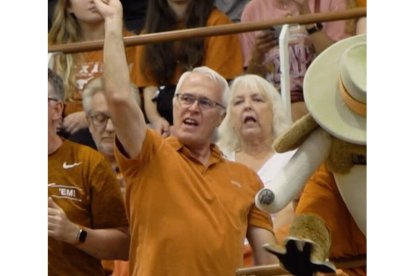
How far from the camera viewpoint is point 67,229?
9.11 ft

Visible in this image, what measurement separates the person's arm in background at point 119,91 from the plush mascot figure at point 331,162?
239mm

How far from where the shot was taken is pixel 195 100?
2695 mm

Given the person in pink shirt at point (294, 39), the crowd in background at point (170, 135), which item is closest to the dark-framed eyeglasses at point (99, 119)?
the crowd in background at point (170, 135)

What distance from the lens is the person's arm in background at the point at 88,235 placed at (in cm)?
274

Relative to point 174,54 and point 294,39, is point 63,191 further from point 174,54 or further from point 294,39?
point 294,39

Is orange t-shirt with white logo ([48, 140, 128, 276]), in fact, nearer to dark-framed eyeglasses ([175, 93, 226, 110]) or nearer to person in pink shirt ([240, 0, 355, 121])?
dark-framed eyeglasses ([175, 93, 226, 110])

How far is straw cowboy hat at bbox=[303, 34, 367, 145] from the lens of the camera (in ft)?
Answer: 8.15

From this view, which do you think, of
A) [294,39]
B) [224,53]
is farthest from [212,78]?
[294,39]

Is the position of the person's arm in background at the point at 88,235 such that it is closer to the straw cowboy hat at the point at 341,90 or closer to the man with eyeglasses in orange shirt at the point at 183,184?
the man with eyeglasses in orange shirt at the point at 183,184
